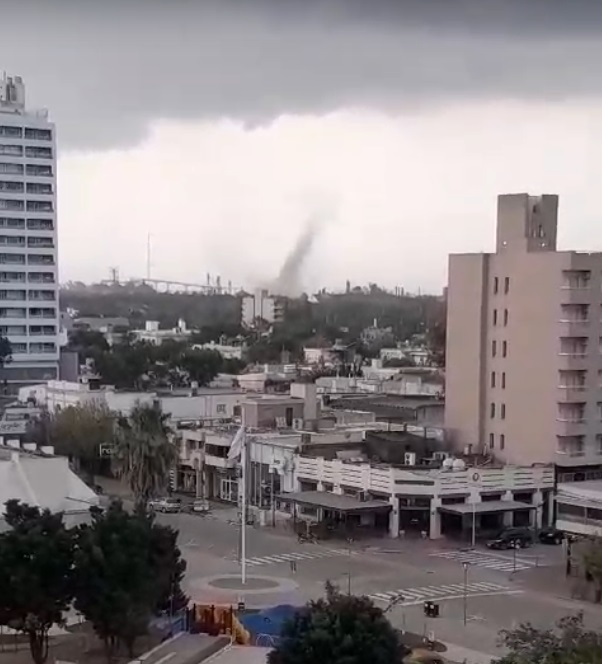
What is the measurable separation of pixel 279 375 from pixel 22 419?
4998mm

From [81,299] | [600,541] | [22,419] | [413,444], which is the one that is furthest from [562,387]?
[81,299]

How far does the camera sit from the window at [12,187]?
21281 millimetres

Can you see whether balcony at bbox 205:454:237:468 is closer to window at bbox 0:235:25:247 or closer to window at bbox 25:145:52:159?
window at bbox 0:235:25:247

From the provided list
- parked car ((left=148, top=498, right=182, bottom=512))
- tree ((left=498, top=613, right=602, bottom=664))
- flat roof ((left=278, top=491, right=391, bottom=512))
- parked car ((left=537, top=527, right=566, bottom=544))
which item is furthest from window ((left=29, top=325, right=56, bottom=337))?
tree ((left=498, top=613, right=602, bottom=664))

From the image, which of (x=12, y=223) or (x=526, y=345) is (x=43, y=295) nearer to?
(x=12, y=223)

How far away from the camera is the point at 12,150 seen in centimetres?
2144

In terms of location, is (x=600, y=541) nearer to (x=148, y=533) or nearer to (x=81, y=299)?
(x=148, y=533)

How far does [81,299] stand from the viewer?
40.5 m

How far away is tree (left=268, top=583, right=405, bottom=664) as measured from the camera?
4.89m

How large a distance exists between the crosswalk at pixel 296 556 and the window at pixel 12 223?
43.0ft

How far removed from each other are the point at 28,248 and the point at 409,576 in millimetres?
14191

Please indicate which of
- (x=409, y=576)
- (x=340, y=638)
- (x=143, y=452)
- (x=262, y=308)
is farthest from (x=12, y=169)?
(x=340, y=638)

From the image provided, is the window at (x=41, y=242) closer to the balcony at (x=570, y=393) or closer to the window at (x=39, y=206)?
the window at (x=39, y=206)

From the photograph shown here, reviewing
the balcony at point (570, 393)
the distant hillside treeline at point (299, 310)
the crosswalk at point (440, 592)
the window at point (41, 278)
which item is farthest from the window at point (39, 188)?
the crosswalk at point (440, 592)
